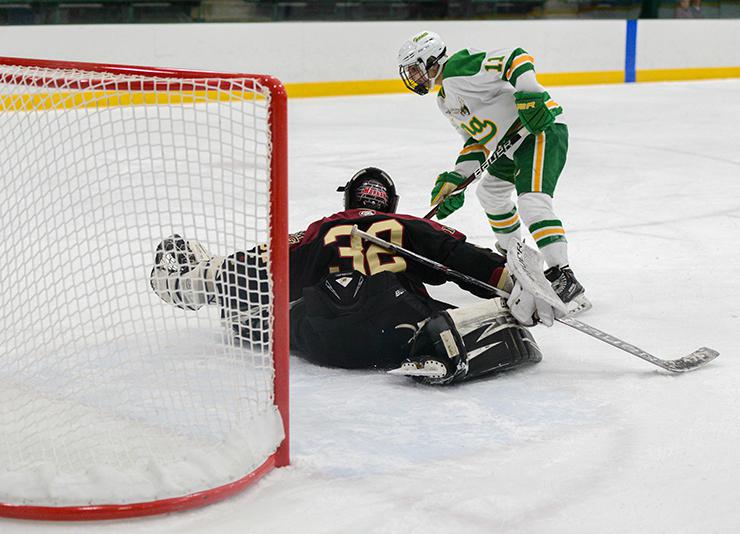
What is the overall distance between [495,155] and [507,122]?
0.36 ft

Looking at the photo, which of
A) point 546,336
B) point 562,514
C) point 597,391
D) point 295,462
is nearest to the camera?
point 562,514

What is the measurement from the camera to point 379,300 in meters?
2.36

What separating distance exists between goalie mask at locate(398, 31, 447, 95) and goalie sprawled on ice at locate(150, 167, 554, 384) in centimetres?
52

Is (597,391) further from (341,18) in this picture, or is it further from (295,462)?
(341,18)

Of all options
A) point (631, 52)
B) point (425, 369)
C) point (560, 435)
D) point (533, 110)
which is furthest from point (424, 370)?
point (631, 52)

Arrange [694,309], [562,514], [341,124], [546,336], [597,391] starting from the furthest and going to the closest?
[341,124] → [694,309] → [546,336] → [597,391] → [562,514]

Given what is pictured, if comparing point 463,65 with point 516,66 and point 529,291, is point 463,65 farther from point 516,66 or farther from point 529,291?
point 529,291

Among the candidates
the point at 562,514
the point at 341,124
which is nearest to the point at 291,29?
the point at 341,124

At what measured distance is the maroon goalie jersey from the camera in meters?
2.48

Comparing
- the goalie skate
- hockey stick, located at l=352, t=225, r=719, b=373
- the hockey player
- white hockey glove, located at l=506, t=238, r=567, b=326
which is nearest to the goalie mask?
the hockey player

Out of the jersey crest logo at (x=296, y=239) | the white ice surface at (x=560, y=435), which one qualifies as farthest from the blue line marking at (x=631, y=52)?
the jersey crest logo at (x=296, y=239)

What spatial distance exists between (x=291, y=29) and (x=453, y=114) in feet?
17.5

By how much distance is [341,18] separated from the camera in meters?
8.73

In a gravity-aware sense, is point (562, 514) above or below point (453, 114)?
below
